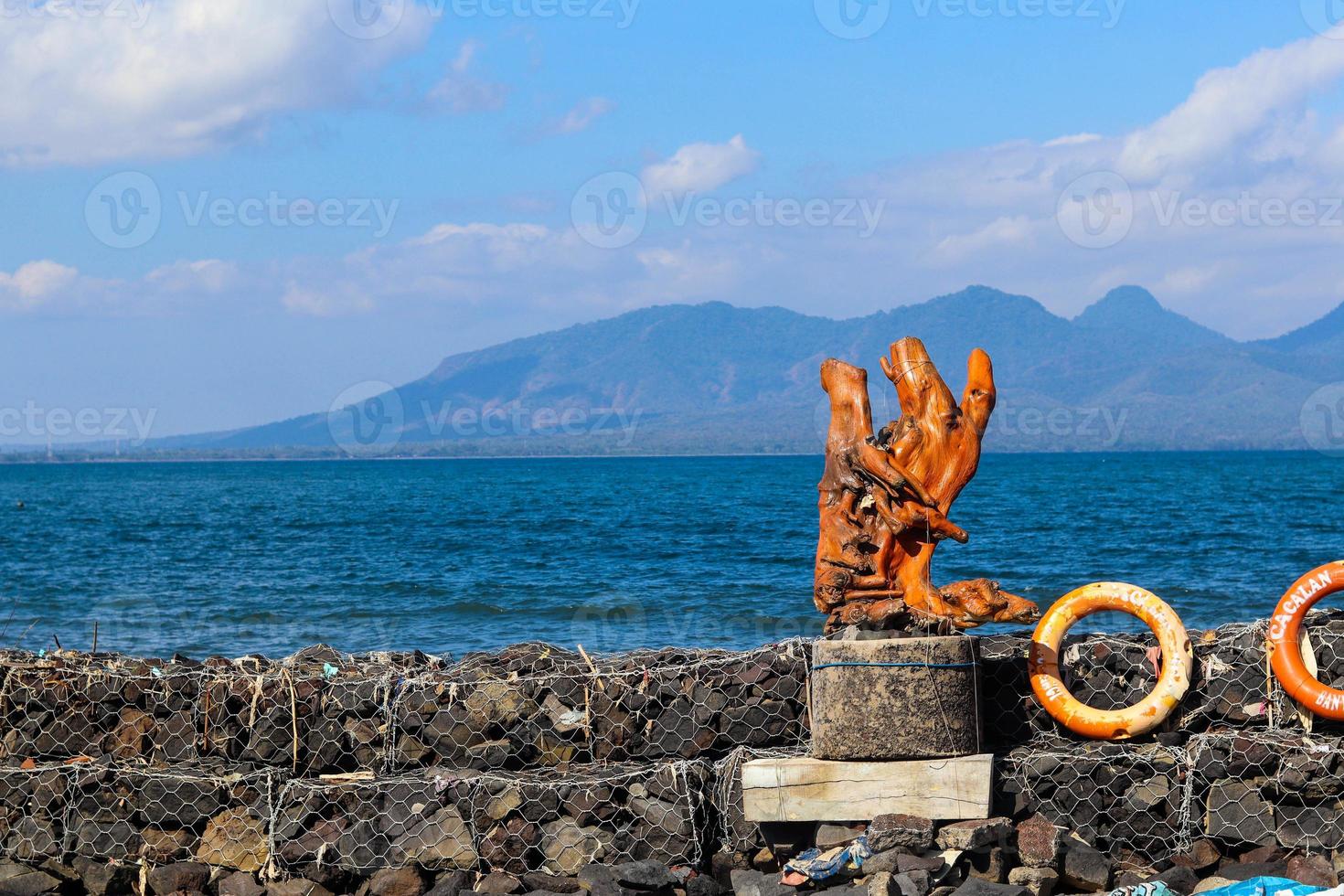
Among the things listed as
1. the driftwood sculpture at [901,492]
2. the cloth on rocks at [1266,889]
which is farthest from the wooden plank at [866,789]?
the driftwood sculpture at [901,492]

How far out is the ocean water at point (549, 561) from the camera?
23844 millimetres

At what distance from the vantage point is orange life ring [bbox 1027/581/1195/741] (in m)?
9.25

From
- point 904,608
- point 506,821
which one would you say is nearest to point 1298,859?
point 904,608

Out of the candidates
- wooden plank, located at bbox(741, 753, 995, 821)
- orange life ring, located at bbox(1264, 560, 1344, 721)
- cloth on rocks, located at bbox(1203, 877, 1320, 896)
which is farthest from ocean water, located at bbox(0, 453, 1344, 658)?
cloth on rocks, located at bbox(1203, 877, 1320, 896)

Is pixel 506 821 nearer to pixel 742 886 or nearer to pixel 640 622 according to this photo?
pixel 742 886

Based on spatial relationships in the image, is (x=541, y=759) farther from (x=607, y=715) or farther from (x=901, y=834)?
(x=901, y=834)

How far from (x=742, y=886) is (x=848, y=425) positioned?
11.5 feet

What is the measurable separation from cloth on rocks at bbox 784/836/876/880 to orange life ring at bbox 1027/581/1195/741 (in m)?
1.88

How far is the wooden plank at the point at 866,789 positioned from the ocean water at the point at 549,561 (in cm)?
1105

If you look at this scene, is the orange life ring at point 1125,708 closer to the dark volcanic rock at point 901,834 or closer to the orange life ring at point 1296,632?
the orange life ring at point 1296,632

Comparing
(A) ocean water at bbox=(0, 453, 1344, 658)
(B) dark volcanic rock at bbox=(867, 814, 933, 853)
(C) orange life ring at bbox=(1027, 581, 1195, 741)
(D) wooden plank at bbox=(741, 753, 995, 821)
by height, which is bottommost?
(A) ocean water at bbox=(0, 453, 1344, 658)

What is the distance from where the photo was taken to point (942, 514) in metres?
10.2

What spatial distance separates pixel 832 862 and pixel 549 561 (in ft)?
101

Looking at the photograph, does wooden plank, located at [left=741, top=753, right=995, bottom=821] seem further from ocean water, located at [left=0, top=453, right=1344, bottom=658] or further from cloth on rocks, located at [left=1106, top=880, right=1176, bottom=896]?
ocean water, located at [left=0, top=453, right=1344, bottom=658]
